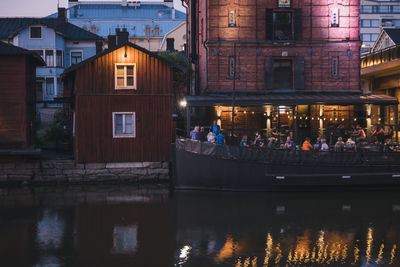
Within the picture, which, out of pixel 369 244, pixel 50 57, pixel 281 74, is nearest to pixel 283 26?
pixel 281 74

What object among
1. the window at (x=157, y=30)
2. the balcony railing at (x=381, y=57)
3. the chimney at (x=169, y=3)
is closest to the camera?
the balcony railing at (x=381, y=57)

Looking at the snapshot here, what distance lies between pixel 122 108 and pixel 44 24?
27.6 m

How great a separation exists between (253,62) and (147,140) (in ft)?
35.4

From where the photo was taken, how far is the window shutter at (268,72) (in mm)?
37781

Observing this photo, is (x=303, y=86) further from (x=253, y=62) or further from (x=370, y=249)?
(x=370, y=249)

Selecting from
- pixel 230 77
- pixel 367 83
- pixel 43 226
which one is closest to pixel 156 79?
pixel 230 77

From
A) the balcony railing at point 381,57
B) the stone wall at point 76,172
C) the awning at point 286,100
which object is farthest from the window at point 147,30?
the stone wall at point 76,172

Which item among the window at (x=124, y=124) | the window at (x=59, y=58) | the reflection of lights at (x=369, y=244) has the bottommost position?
the reflection of lights at (x=369, y=244)

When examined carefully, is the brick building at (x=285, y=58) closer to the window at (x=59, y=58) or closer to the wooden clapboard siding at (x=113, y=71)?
the wooden clapboard siding at (x=113, y=71)

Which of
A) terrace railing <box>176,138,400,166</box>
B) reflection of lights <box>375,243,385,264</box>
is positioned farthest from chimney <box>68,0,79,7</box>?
reflection of lights <box>375,243,385,264</box>

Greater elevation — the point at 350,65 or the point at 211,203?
the point at 350,65

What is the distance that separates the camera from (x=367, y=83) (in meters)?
51.2

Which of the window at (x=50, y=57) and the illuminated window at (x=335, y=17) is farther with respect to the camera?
the window at (x=50, y=57)

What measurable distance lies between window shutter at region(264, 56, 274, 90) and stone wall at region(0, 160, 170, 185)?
10848 mm
